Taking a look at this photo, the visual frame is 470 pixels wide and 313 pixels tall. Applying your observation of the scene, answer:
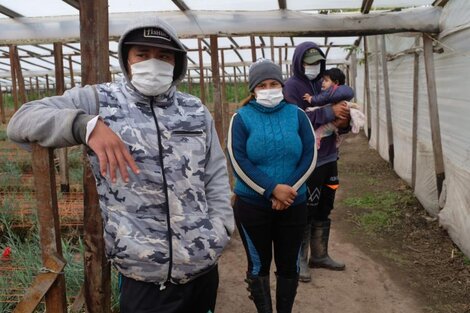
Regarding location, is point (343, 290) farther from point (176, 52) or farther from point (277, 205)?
point (176, 52)

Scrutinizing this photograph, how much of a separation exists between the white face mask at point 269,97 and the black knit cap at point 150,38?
1006mm

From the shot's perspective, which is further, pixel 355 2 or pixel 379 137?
pixel 379 137

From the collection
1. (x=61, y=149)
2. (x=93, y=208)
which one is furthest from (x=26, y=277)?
(x=61, y=149)

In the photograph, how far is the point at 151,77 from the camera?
1.54 meters

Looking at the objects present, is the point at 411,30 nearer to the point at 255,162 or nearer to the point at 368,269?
the point at 368,269

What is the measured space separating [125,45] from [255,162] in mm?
1144

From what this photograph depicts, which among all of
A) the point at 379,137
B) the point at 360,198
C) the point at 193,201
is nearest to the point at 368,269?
the point at 360,198

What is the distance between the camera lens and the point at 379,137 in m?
9.45

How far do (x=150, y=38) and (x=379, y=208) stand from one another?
4670 millimetres

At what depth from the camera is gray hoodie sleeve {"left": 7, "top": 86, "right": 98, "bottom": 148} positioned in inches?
53.9

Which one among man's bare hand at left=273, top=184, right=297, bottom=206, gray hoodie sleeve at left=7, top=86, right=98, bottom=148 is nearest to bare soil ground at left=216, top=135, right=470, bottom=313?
man's bare hand at left=273, top=184, right=297, bottom=206

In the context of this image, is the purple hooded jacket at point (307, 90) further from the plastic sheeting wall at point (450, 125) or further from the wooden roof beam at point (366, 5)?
the wooden roof beam at point (366, 5)

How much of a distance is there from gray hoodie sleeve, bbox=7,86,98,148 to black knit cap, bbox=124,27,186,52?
0.30m

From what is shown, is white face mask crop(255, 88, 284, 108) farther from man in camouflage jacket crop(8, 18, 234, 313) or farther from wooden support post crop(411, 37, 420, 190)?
Result: wooden support post crop(411, 37, 420, 190)
